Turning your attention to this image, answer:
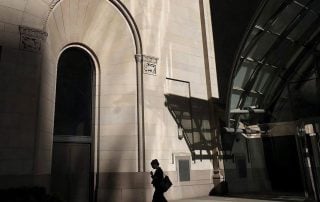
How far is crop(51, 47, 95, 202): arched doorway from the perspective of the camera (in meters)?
13.2

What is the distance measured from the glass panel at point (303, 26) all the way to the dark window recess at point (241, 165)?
8.69 meters

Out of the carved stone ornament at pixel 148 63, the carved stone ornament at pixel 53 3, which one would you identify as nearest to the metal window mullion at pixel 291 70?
the carved stone ornament at pixel 148 63

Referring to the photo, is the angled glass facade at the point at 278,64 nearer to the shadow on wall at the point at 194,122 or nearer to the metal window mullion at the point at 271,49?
the metal window mullion at the point at 271,49

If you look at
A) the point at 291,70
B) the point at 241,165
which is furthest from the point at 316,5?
the point at 241,165

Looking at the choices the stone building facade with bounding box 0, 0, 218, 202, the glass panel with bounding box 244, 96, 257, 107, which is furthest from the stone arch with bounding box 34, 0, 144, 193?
the glass panel with bounding box 244, 96, 257, 107

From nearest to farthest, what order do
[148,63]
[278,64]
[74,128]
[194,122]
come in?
[74,128] → [148,63] → [194,122] → [278,64]

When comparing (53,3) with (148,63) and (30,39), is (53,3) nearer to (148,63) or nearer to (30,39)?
(30,39)

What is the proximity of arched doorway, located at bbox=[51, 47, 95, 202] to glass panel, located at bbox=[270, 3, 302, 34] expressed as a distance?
11.2 metres

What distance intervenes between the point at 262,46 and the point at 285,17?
211 cm

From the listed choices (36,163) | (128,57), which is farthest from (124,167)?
(128,57)

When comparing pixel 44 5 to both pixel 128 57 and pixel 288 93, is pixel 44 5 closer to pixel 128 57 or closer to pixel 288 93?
pixel 128 57

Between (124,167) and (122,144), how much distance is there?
1102mm

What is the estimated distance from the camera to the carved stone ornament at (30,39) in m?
11.6

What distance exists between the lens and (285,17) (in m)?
17.2
